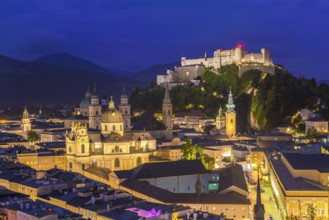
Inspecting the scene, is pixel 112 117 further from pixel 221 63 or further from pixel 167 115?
pixel 221 63

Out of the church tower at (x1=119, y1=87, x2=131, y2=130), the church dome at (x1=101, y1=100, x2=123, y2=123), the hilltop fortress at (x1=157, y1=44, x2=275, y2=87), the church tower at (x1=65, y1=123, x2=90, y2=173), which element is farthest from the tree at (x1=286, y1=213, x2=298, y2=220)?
the hilltop fortress at (x1=157, y1=44, x2=275, y2=87)

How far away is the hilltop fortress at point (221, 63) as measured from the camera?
92125mm

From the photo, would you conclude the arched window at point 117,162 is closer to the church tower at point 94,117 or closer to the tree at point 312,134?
the church tower at point 94,117

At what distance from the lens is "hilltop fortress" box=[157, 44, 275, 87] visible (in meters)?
92.1

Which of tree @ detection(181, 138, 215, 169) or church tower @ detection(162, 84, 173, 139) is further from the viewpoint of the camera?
church tower @ detection(162, 84, 173, 139)

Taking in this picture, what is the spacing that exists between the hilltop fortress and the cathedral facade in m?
36.8

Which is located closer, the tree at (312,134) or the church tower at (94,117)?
the tree at (312,134)

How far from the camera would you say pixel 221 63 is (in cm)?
9694

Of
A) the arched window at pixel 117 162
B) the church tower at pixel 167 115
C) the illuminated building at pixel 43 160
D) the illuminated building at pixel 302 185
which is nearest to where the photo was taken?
the illuminated building at pixel 302 185

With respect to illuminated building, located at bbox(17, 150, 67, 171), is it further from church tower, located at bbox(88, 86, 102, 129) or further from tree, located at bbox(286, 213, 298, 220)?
tree, located at bbox(286, 213, 298, 220)

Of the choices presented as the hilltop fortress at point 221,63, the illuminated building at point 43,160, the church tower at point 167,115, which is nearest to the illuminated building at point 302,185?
the illuminated building at point 43,160

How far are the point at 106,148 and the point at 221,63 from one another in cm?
4484

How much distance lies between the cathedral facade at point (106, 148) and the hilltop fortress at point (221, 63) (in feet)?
121

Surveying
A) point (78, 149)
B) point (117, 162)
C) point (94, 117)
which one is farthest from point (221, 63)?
point (78, 149)
